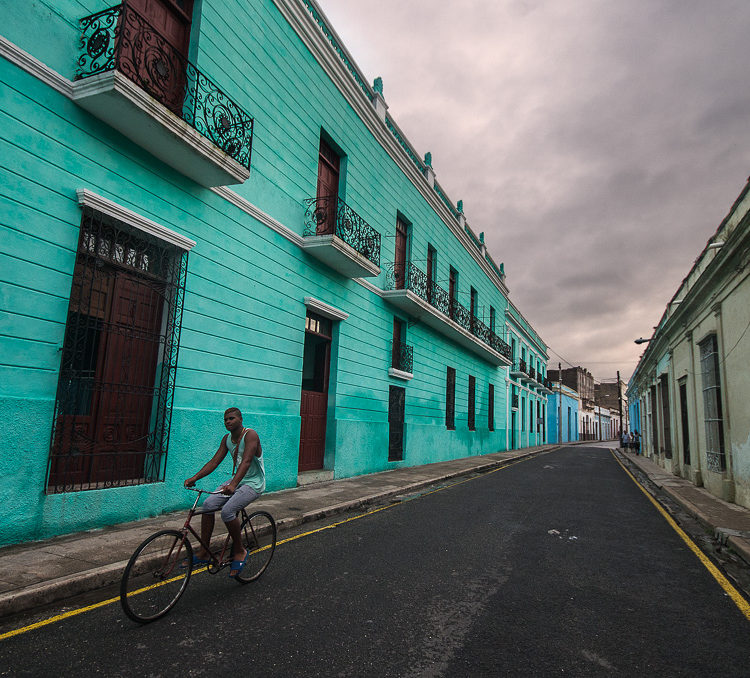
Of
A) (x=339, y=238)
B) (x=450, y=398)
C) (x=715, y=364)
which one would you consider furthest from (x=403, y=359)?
(x=715, y=364)

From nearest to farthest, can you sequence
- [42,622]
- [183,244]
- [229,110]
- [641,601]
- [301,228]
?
[42,622], [641,601], [183,244], [229,110], [301,228]

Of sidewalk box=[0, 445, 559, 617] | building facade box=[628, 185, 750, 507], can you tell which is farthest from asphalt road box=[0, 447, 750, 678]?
building facade box=[628, 185, 750, 507]

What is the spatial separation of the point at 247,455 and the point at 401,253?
12.6 meters

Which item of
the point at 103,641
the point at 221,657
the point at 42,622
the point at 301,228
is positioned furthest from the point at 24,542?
the point at 301,228

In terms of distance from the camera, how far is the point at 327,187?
1218 cm

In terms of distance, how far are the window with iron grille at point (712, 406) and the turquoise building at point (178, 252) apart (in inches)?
301

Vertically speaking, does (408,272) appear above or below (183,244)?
above

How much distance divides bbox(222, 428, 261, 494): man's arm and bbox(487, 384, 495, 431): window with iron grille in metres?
22.5

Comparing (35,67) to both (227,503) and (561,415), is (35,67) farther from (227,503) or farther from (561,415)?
(561,415)

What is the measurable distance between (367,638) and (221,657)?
3.22 feet

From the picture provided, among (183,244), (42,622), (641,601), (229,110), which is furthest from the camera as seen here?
(229,110)

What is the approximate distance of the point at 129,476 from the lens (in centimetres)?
694

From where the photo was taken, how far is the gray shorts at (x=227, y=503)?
4.23 metres

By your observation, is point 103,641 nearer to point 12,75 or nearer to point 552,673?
point 552,673
